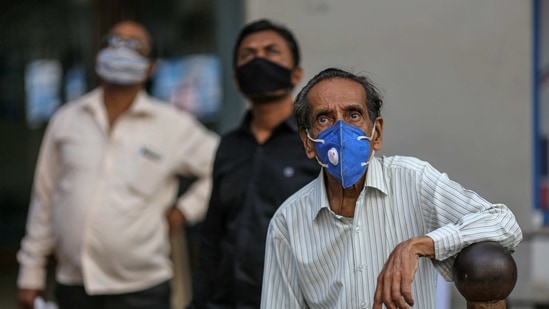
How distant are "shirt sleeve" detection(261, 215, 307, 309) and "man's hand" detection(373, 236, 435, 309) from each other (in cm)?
48

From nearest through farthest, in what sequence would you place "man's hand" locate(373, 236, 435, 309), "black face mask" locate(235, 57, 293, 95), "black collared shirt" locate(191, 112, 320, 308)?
"man's hand" locate(373, 236, 435, 309), "black collared shirt" locate(191, 112, 320, 308), "black face mask" locate(235, 57, 293, 95)

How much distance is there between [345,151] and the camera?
120 inches

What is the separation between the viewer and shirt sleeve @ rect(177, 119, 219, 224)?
5879 mm

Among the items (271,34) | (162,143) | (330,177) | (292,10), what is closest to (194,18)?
(292,10)

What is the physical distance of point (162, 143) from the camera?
18.8ft

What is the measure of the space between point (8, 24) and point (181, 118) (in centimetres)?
264

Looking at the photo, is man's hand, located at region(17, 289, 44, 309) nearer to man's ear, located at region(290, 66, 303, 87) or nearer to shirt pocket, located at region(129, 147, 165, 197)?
shirt pocket, located at region(129, 147, 165, 197)

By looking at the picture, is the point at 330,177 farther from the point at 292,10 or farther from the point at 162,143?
the point at 292,10

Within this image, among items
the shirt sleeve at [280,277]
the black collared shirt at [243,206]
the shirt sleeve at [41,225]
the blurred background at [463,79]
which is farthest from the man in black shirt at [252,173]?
the blurred background at [463,79]

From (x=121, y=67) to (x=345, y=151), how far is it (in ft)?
9.40

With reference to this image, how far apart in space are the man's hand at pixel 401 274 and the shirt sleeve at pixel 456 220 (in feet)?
0.15

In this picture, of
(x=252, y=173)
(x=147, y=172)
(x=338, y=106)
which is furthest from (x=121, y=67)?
(x=338, y=106)

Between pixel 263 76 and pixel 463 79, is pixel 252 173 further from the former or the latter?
pixel 463 79

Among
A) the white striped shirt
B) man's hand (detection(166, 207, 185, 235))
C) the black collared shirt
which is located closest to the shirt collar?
the white striped shirt
